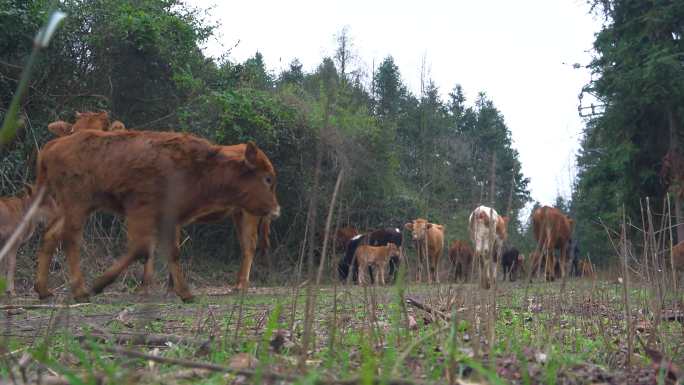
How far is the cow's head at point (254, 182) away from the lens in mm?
7766

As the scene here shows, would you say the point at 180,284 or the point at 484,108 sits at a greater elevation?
the point at 484,108

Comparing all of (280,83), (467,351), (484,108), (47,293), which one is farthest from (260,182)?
(484,108)

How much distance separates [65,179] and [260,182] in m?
2.10

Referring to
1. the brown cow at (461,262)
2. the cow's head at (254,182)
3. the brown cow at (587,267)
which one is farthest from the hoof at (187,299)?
the brown cow at (587,267)

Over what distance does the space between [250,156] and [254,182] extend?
317 mm

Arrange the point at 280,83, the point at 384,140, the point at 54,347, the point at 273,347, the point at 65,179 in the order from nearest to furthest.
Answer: the point at 273,347 < the point at 54,347 < the point at 65,179 < the point at 280,83 < the point at 384,140

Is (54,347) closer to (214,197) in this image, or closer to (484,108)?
(214,197)

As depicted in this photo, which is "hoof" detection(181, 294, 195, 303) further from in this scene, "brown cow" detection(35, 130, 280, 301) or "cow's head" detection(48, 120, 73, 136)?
"cow's head" detection(48, 120, 73, 136)

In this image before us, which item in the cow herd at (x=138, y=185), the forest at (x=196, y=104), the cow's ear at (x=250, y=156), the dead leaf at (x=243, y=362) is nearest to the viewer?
the dead leaf at (x=243, y=362)

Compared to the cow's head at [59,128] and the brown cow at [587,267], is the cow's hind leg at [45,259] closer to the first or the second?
the cow's head at [59,128]

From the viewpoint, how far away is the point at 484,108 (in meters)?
56.4

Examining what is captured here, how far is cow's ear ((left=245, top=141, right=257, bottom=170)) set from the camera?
7.74 meters

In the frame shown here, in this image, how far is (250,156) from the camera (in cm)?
777

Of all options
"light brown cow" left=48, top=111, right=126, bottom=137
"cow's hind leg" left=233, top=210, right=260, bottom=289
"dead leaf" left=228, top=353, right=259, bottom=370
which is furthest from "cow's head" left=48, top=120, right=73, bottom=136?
"dead leaf" left=228, top=353, right=259, bottom=370
